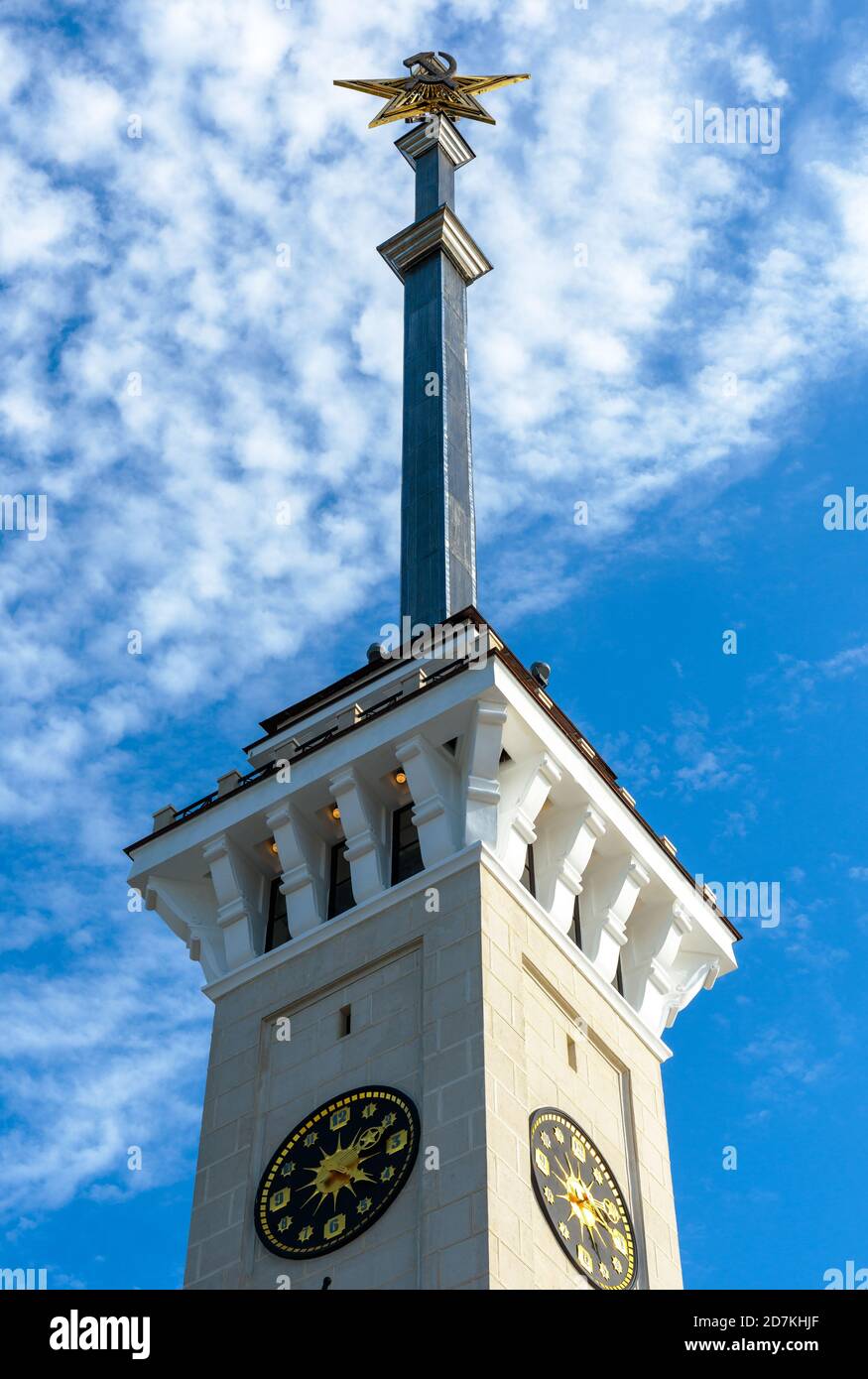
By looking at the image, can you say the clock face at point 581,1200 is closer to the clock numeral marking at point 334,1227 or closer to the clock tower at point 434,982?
the clock tower at point 434,982

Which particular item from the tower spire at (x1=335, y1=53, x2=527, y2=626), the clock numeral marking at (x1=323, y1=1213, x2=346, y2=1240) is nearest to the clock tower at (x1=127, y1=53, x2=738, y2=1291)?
the clock numeral marking at (x1=323, y1=1213, x2=346, y2=1240)

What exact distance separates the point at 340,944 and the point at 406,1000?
2.53 m

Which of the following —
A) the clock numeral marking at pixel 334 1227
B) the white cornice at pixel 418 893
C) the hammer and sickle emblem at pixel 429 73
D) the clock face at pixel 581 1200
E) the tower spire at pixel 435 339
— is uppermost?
the hammer and sickle emblem at pixel 429 73

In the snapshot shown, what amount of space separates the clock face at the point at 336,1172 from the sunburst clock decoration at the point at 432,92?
3654cm

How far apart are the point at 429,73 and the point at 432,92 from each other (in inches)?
36.1

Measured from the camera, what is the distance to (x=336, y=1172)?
37969mm

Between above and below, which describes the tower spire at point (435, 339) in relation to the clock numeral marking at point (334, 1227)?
above

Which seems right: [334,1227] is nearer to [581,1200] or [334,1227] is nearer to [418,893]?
[581,1200]

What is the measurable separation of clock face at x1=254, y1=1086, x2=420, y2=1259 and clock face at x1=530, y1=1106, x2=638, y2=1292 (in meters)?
2.27

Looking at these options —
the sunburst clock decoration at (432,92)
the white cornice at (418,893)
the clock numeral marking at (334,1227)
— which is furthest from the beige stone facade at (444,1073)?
the sunburst clock decoration at (432,92)

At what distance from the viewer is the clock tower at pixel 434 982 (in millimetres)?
36844

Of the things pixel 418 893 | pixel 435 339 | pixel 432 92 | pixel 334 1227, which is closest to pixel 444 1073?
pixel 334 1227
